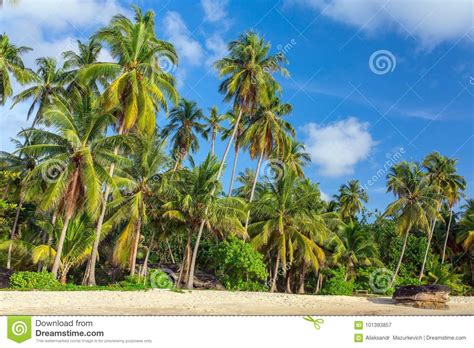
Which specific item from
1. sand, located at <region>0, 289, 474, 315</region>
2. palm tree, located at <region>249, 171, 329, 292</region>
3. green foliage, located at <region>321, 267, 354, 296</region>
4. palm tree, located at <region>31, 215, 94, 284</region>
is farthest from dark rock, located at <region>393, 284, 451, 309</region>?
palm tree, located at <region>31, 215, 94, 284</region>

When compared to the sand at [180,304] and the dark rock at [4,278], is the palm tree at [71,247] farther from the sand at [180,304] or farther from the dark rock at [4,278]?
the sand at [180,304]

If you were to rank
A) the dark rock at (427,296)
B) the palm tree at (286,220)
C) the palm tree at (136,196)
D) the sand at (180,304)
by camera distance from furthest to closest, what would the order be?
the palm tree at (286,220) → the palm tree at (136,196) → the dark rock at (427,296) → the sand at (180,304)

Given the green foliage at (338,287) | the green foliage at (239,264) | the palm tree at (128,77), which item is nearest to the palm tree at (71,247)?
the palm tree at (128,77)

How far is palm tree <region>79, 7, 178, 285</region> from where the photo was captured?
21.9 m

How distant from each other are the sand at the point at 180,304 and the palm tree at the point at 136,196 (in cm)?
478

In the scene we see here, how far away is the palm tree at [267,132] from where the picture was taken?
31344mm

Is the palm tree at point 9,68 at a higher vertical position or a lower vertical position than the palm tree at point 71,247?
higher

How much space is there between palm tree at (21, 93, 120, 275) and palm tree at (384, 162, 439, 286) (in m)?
23.1

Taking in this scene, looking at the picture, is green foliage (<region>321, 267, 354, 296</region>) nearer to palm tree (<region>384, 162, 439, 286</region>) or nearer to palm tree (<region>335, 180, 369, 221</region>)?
palm tree (<region>384, 162, 439, 286</region>)

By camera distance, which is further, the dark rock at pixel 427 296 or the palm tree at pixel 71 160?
the dark rock at pixel 427 296

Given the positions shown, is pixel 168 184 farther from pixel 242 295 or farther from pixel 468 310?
pixel 468 310

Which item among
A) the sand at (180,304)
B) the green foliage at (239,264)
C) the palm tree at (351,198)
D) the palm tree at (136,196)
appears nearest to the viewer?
the sand at (180,304)

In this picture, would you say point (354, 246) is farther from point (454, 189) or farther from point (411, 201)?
point (454, 189)

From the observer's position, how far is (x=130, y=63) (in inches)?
888
